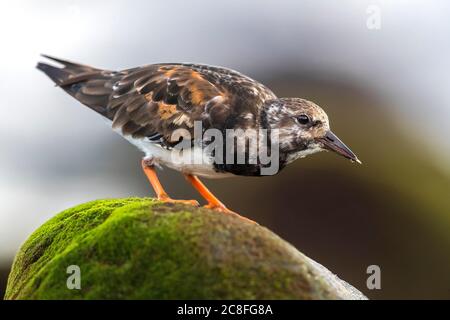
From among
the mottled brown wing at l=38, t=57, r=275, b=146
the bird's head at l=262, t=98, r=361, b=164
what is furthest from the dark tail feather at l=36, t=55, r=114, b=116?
the bird's head at l=262, t=98, r=361, b=164

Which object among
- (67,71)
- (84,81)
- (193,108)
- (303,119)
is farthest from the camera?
(67,71)

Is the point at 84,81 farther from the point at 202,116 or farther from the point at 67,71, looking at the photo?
the point at 202,116

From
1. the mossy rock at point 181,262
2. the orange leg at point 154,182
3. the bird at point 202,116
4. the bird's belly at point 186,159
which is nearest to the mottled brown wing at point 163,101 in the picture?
the bird at point 202,116

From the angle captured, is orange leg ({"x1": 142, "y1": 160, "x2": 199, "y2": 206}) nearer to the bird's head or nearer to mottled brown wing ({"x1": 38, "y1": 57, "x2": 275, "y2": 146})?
mottled brown wing ({"x1": 38, "y1": 57, "x2": 275, "y2": 146})

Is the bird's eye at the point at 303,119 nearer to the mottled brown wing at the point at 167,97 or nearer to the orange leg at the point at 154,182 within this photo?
the mottled brown wing at the point at 167,97

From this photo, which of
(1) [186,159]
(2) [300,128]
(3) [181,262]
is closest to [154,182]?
(1) [186,159]

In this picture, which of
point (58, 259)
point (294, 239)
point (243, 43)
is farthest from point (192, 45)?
point (58, 259)
